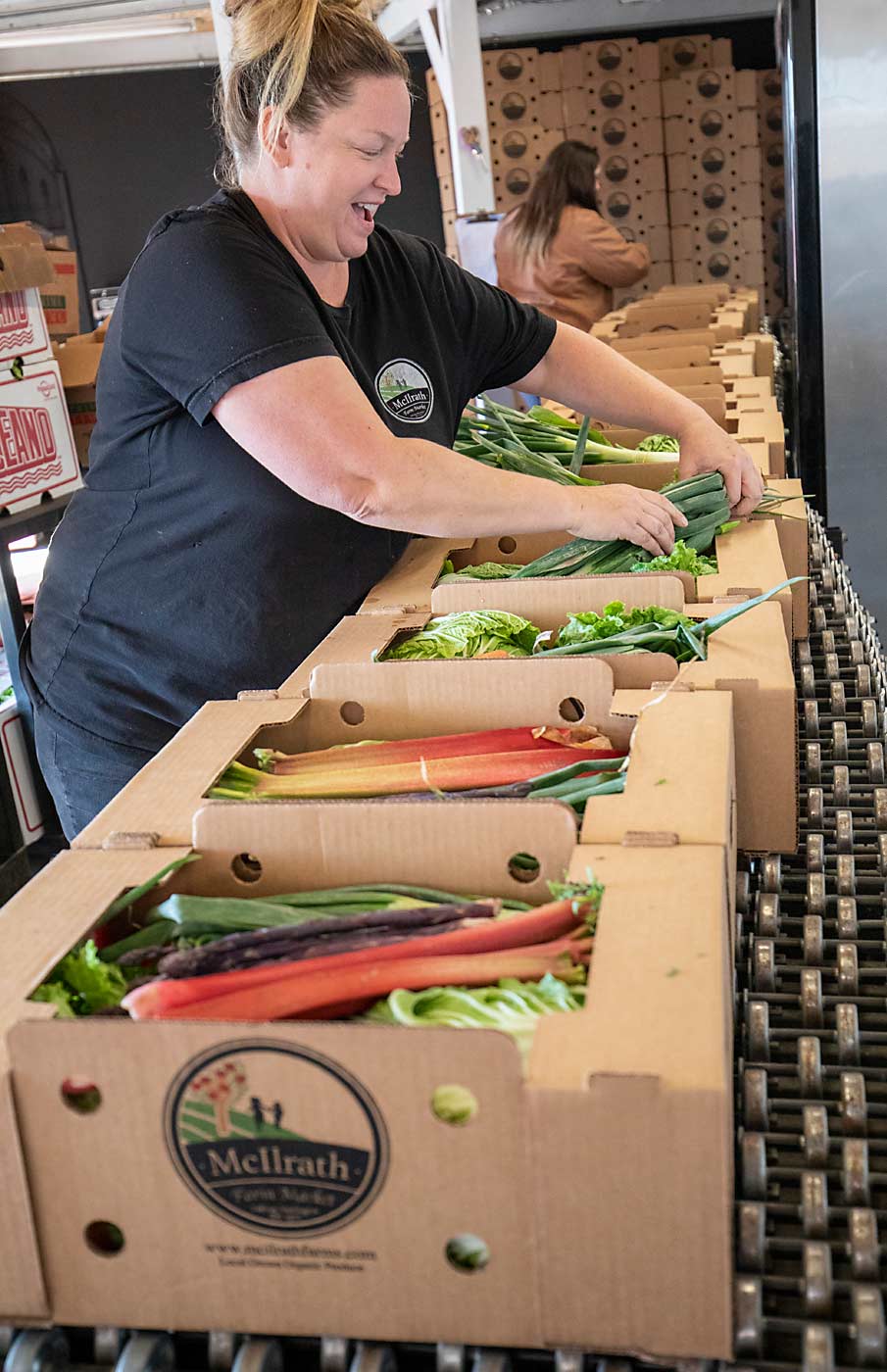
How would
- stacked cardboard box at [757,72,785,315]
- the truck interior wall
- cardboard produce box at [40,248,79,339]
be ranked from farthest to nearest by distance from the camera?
1. the truck interior wall
2. stacked cardboard box at [757,72,785,315]
3. cardboard produce box at [40,248,79,339]

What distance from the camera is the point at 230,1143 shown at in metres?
0.96

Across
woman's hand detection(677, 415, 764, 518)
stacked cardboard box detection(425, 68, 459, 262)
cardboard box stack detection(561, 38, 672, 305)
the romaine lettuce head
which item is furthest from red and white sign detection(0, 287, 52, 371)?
cardboard box stack detection(561, 38, 672, 305)

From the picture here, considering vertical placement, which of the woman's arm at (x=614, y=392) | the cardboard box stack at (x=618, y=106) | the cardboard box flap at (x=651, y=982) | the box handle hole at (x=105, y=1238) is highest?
the cardboard box stack at (x=618, y=106)

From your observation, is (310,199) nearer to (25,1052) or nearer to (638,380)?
(638,380)

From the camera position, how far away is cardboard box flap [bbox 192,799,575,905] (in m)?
1.27

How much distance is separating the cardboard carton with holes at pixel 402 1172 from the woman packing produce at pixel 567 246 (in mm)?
6217

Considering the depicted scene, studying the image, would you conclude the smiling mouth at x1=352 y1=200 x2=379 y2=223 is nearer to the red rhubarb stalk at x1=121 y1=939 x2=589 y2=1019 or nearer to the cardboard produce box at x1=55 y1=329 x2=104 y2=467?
the red rhubarb stalk at x1=121 y1=939 x2=589 y2=1019

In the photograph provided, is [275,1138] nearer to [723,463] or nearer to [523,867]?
[523,867]

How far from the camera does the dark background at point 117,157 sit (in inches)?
461

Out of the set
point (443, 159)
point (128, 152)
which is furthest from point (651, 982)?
point (128, 152)

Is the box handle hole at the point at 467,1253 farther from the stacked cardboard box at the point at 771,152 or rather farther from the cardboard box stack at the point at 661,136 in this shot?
the stacked cardboard box at the point at 771,152

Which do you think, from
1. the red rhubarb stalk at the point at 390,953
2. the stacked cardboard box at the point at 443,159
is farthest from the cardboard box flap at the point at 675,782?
the stacked cardboard box at the point at 443,159

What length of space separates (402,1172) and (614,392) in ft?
6.63

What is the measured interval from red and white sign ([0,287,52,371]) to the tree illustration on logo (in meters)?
3.74
